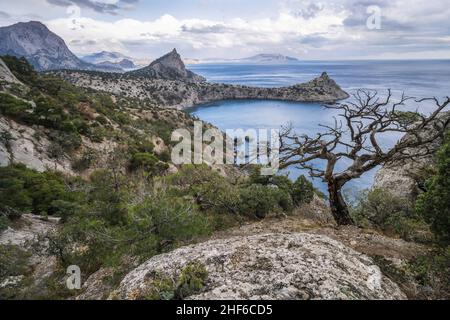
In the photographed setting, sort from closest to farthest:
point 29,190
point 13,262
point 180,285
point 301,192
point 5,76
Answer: point 180,285 < point 13,262 < point 29,190 < point 301,192 < point 5,76

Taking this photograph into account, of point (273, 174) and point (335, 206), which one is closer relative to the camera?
point (335, 206)

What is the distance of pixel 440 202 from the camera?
7316 mm

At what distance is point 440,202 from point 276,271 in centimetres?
433

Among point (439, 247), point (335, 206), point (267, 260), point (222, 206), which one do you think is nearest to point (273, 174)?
point (222, 206)

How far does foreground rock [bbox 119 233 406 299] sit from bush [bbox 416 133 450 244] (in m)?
2.03

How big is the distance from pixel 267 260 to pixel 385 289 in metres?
2.24

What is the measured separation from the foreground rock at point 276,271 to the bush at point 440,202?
6.65ft

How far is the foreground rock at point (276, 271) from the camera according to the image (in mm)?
5492

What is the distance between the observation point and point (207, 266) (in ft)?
21.0

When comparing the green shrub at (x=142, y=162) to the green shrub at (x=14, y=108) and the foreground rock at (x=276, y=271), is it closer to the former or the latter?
the green shrub at (x=14, y=108)

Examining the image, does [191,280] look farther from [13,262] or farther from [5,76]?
[5,76]

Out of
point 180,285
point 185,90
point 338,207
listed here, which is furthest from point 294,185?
point 185,90

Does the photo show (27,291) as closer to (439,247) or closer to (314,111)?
(439,247)

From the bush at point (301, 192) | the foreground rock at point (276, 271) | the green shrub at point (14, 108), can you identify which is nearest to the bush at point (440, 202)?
the foreground rock at point (276, 271)
